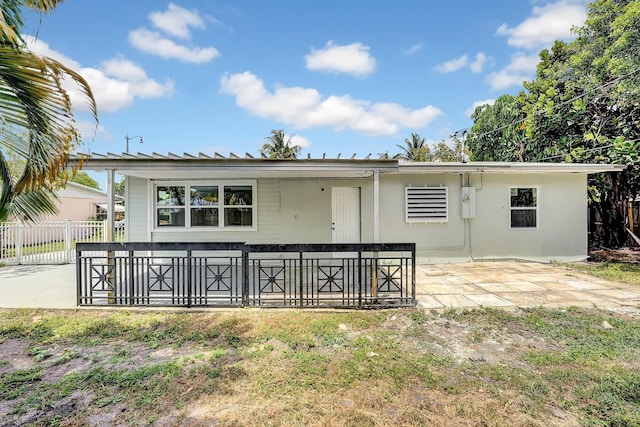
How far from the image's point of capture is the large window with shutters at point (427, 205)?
29.5 feet

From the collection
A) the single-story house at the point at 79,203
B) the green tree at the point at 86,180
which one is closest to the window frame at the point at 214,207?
the single-story house at the point at 79,203

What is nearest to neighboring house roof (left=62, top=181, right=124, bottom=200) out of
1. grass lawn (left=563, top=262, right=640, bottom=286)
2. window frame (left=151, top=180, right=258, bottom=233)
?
window frame (left=151, top=180, right=258, bottom=233)

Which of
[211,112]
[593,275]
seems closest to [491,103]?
[593,275]

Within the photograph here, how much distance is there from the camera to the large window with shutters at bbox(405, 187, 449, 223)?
8977 mm

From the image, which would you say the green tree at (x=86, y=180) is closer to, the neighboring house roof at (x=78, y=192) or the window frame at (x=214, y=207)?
the neighboring house roof at (x=78, y=192)

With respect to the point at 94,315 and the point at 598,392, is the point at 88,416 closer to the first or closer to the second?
the point at 94,315

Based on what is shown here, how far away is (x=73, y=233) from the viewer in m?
9.48

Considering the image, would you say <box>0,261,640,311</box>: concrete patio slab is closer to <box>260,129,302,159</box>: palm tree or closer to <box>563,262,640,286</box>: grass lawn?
<box>563,262,640,286</box>: grass lawn

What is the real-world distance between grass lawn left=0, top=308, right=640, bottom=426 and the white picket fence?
211 inches

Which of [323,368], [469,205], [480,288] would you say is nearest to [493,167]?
[469,205]

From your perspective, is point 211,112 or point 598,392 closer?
point 598,392

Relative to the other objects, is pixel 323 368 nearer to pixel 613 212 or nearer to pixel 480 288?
pixel 480 288

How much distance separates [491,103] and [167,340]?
2058cm

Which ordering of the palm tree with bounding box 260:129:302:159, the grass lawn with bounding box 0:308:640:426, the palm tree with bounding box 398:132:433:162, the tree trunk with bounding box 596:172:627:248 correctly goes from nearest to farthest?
1. the grass lawn with bounding box 0:308:640:426
2. the tree trunk with bounding box 596:172:627:248
3. the palm tree with bounding box 398:132:433:162
4. the palm tree with bounding box 260:129:302:159
